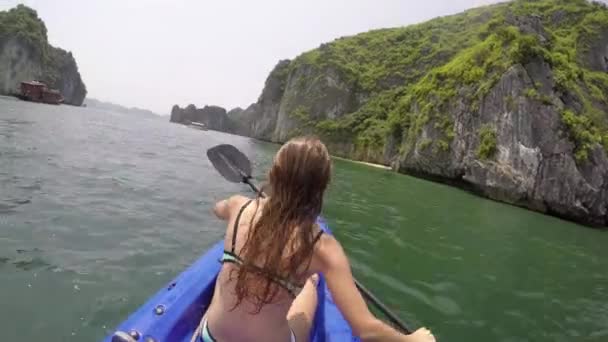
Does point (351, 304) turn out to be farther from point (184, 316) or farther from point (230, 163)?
point (230, 163)

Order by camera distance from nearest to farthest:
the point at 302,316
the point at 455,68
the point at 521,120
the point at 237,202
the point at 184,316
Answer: the point at 302,316 → the point at 237,202 → the point at 184,316 → the point at 521,120 → the point at 455,68

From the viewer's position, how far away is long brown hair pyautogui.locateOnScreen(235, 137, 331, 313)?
5.34ft

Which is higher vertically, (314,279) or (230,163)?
(230,163)

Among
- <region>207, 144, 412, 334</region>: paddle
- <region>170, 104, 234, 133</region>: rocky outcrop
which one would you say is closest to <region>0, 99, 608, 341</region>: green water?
<region>207, 144, 412, 334</region>: paddle

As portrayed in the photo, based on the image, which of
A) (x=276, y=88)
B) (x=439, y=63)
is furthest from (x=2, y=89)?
(x=439, y=63)

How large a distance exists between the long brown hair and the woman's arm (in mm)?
97

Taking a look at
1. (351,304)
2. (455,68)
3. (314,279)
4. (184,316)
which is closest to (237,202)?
(314,279)

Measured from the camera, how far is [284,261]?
1.63 metres

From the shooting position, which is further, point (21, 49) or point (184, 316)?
point (21, 49)

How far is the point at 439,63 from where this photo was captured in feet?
192

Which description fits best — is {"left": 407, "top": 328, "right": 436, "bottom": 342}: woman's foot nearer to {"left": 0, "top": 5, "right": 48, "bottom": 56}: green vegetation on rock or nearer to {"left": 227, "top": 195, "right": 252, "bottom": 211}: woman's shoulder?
{"left": 227, "top": 195, "right": 252, "bottom": 211}: woman's shoulder

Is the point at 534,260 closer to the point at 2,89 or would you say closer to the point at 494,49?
the point at 494,49

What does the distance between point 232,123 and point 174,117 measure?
22.9 meters

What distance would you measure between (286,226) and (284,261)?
0.16 m
